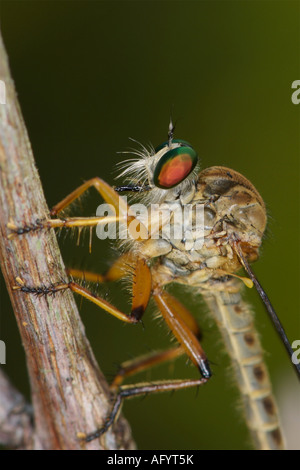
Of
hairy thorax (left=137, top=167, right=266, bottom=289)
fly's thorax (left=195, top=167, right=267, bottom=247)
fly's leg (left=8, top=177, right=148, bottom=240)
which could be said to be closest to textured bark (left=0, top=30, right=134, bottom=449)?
fly's leg (left=8, top=177, right=148, bottom=240)

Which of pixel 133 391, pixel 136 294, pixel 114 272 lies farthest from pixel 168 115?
pixel 133 391

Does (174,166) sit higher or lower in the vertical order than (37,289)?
higher

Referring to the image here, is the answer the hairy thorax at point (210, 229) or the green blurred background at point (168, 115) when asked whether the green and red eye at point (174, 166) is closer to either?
the hairy thorax at point (210, 229)

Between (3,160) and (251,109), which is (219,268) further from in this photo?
(251,109)

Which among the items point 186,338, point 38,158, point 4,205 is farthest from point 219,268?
point 38,158

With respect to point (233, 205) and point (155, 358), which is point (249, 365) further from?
point (233, 205)
